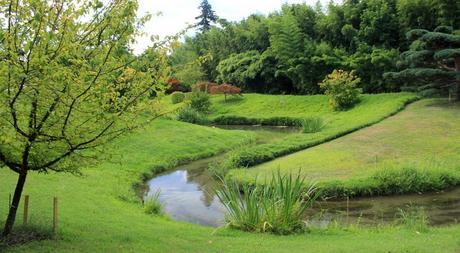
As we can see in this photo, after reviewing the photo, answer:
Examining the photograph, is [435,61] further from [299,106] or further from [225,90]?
[225,90]

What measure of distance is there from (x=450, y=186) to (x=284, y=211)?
6768mm

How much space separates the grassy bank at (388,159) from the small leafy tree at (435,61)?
1614 mm

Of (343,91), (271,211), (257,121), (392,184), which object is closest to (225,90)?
(257,121)

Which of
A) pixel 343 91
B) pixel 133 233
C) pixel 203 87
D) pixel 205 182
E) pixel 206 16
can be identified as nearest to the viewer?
pixel 133 233

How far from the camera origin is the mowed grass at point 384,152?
561 inches

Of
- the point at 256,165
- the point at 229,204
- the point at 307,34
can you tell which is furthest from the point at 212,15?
the point at 229,204

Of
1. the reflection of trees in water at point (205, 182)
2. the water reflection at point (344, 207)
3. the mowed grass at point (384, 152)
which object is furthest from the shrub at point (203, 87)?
the water reflection at point (344, 207)

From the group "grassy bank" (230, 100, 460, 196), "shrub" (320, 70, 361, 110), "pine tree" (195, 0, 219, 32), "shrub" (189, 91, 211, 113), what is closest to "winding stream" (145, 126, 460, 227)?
"grassy bank" (230, 100, 460, 196)

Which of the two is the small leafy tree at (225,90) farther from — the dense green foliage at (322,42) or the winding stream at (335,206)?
the winding stream at (335,206)

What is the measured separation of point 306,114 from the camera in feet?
98.0

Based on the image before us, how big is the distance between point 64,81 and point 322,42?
31.4 metres

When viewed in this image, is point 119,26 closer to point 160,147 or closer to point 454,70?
point 160,147

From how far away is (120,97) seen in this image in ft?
19.6

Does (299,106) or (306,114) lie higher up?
(299,106)
